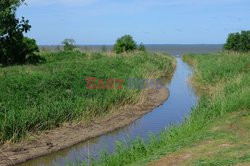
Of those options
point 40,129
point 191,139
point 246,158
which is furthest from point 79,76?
point 246,158

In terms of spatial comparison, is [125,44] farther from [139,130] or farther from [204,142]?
[204,142]

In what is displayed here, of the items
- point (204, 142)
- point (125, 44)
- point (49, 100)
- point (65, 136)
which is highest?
point (125, 44)

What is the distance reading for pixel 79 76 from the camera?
18016 mm

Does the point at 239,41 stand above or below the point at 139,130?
above

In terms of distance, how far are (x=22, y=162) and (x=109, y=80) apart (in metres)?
9.08

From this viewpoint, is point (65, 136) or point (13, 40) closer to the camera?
point (65, 136)

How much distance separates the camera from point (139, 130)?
45.3 ft

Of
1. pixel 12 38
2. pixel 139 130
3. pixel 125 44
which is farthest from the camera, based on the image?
pixel 125 44

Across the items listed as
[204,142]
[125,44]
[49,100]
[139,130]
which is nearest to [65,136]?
[49,100]

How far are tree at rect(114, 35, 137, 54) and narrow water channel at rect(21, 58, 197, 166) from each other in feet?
54.3

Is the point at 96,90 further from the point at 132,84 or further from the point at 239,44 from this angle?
the point at 239,44

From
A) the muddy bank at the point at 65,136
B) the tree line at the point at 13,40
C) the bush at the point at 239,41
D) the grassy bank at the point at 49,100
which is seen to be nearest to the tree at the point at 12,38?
the tree line at the point at 13,40

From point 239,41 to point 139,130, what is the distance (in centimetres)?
Answer: 3069

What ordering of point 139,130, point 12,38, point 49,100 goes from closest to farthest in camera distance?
point 49,100
point 139,130
point 12,38
